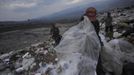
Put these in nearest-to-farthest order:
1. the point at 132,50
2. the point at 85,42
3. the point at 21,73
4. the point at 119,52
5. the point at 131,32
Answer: the point at 85,42
the point at 119,52
the point at 132,50
the point at 21,73
the point at 131,32

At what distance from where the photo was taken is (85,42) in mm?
2748

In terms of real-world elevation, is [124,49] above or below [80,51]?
below

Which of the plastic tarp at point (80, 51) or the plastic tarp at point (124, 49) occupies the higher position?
the plastic tarp at point (80, 51)

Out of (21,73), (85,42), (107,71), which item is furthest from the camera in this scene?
(21,73)

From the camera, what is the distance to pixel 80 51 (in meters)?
2.65

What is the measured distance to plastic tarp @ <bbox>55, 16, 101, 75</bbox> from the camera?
8.30 feet

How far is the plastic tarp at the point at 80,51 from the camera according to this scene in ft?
8.30

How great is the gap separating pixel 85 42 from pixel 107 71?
0.67 m

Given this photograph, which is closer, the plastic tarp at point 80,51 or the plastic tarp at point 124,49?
the plastic tarp at point 80,51

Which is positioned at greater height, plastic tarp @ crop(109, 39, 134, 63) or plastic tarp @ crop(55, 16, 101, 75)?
plastic tarp @ crop(55, 16, 101, 75)

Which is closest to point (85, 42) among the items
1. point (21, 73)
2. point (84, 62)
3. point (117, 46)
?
point (84, 62)

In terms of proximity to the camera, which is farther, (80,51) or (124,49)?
(124,49)

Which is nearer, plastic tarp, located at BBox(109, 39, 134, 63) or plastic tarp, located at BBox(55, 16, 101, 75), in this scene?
plastic tarp, located at BBox(55, 16, 101, 75)

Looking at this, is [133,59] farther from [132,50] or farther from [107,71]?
[107,71]
